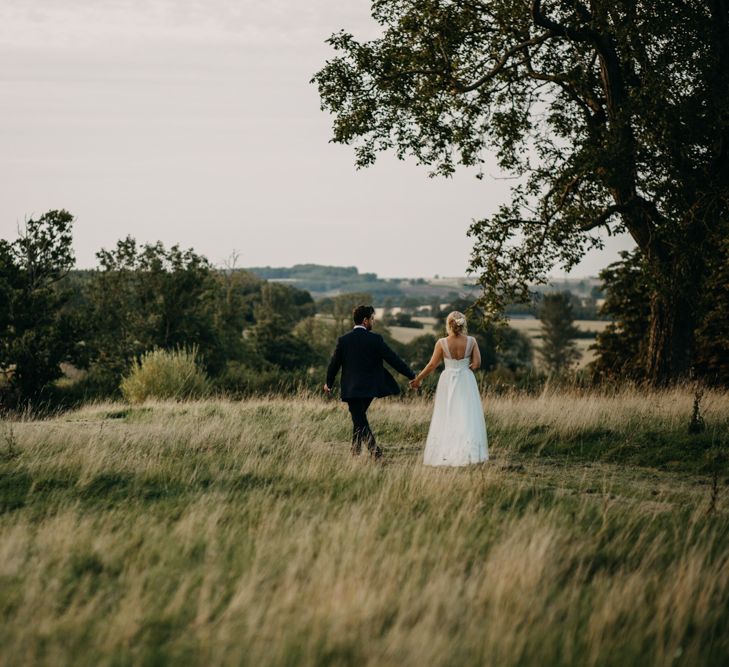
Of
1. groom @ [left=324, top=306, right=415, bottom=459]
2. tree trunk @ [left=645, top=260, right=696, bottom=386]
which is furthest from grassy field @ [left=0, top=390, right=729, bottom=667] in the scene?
tree trunk @ [left=645, top=260, right=696, bottom=386]

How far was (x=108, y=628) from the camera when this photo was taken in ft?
14.6

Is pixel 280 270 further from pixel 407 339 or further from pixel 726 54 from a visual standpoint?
pixel 726 54

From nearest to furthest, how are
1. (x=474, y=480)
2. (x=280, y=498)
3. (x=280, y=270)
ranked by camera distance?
(x=280, y=498), (x=474, y=480), (x=280, y=270)

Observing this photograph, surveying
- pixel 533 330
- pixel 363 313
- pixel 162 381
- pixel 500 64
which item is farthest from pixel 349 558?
pixel 533 330

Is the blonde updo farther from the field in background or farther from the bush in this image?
the field in background

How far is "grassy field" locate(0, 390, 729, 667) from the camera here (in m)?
4.28

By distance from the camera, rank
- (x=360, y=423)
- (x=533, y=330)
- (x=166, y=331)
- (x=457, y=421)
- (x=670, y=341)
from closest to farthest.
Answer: (x=457, y=421)
(x=360, y=423)
(x=670, y=341)
(x=166, y=331)
(x=533, y=330)

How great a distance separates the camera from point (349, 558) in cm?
549

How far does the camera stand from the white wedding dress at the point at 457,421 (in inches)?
387

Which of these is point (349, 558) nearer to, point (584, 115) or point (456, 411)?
point (456, 411)

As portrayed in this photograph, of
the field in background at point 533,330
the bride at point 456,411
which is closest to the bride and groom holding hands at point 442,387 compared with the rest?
the bride at point 456,411

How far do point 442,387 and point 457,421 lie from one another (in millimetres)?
499

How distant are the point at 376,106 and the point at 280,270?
577 feet

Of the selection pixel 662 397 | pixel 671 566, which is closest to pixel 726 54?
pixel 662 397
